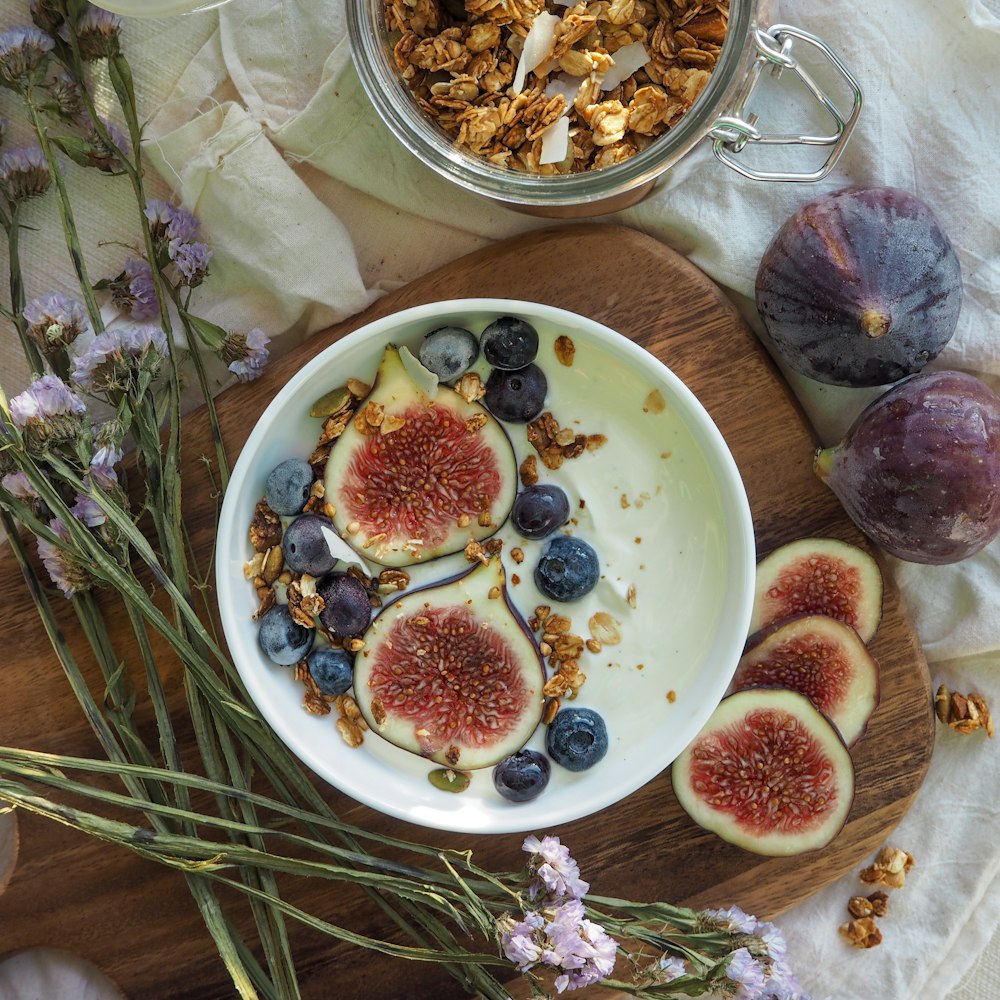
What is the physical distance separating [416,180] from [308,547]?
0.51 m

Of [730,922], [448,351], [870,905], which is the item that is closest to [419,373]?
[448,351]

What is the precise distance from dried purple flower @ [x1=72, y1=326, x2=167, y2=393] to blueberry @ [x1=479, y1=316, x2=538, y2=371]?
402 millimetres

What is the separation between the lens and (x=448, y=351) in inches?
48.6

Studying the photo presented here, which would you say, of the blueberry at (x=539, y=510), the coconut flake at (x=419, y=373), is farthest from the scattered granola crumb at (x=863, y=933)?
the coconut flake at (x=419, y=373)

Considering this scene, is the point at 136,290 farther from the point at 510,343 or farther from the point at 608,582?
the point at 608,582

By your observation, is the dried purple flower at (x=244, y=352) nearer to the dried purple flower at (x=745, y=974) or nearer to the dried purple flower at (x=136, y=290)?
the dried purple flower at (x=136, y=290)

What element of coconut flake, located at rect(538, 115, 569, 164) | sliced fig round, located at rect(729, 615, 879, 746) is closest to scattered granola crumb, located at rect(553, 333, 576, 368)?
coconut flake, located at rect(538, 115, 569, 164)

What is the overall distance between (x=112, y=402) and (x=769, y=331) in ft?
2.70

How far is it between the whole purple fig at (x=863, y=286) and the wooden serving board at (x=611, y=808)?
3.6 inches

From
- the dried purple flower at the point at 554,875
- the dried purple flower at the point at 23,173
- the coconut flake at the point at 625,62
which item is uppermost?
the coconut flake at the point at 625,62

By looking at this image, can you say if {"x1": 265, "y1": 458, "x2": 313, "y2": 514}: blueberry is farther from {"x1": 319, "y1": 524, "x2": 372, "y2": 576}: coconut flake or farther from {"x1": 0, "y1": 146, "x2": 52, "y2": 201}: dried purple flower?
{"x1": 0, "y1": 146, "x2": 52, "y2": 201}: dried purple flower

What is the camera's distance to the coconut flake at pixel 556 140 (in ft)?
3.72

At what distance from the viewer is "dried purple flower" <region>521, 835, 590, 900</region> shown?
1004mm

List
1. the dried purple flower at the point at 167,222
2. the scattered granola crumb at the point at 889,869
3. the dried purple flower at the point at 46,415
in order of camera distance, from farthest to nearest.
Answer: the scattered granola crumb at the point at 889,869, the dried purple flower at the point at 167,222, the dried purple flower at the point at 46,415
